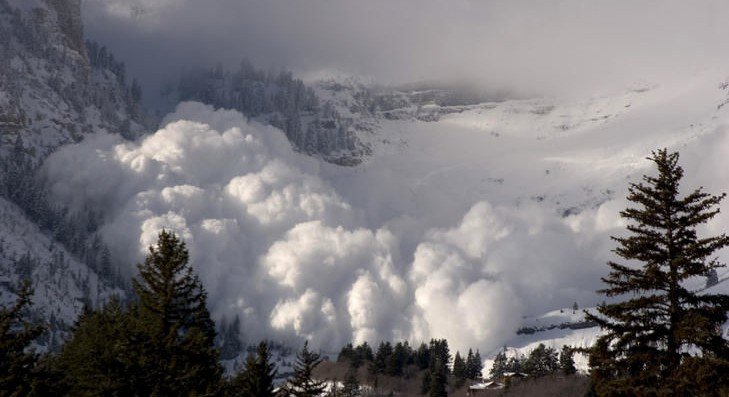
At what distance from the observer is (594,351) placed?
29.2 m

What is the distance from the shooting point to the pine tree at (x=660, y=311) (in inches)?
1096

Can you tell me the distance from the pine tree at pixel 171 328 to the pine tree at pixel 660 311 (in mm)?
15994

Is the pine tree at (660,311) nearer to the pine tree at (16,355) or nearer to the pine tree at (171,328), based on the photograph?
the pine tree at (171,328)

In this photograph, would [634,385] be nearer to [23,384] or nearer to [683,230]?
[683,230]

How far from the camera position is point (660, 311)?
2925 centimetres

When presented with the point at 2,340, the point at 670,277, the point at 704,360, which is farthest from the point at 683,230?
the point at 2,340

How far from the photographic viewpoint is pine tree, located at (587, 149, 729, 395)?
2784 centimetres

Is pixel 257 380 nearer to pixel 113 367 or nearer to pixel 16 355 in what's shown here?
pixel 16 355

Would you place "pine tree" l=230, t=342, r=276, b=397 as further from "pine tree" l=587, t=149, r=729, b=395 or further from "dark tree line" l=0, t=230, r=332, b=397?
"pine tree" l=587, t=149, r=729, b=395

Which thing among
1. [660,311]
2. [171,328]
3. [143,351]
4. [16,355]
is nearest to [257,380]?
[171,328]

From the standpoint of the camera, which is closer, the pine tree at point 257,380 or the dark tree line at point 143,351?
the dark tree line at point 143,351

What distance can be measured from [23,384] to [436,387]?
14141 cm

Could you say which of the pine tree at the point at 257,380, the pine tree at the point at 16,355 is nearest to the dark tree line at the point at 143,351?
the pine tree at the point at 16,355

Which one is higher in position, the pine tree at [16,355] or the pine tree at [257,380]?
the pine tree at [257,380]
